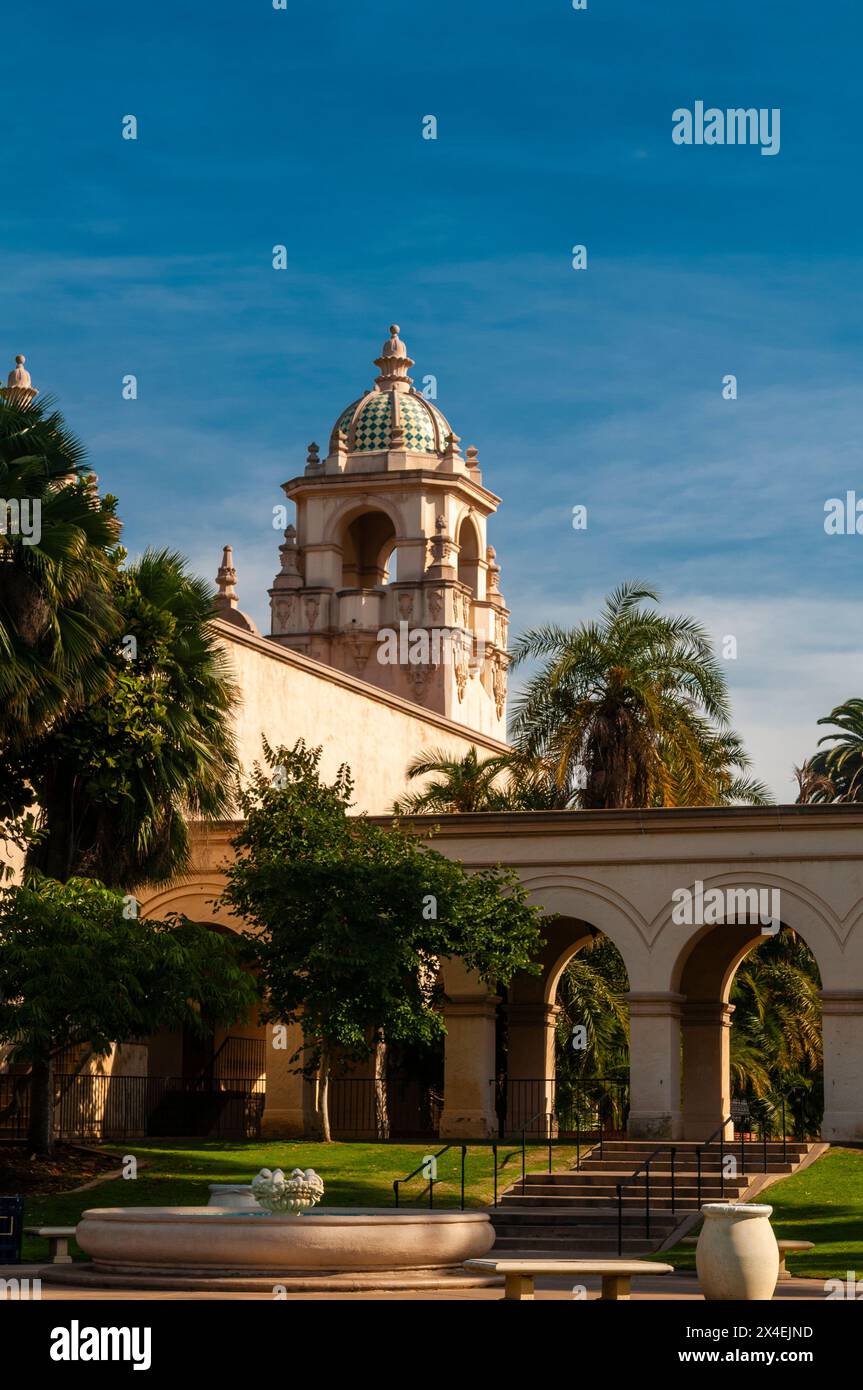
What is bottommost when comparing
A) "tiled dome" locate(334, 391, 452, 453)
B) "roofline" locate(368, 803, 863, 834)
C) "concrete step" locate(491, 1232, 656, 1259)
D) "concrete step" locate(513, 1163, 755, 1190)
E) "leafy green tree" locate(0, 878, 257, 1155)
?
"concrete step" locate(491, 1232, 656, 1259)

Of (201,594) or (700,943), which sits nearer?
(201,594)

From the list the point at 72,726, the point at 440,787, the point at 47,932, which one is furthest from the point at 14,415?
the point at 440,787

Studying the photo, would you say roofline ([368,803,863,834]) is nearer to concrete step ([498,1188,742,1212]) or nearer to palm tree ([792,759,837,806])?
concrete step ([498,1188,742,1212])

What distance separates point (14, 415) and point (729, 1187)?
47.7 ft

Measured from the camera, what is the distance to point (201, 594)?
33.9 metres

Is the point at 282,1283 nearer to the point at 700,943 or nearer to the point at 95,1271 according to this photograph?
the point at 95,1271

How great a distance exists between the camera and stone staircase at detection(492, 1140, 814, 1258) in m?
26.5

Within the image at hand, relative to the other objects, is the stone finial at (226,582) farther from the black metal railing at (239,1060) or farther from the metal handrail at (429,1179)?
the metal handrail at (429,1179)

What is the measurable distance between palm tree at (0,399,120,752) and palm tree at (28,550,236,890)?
724 millimetres

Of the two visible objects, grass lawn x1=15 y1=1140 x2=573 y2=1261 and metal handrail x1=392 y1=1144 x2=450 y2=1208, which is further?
grass lawn x1=15 y1=1140 x2=573 y2=1261

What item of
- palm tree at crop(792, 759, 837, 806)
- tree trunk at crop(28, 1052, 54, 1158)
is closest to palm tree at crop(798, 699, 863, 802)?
palm tree at crop(792, 759, 837, 806)

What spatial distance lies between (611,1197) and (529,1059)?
9.39 meters

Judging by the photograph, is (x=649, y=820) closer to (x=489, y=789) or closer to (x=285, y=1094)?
(x=285, y=1094)

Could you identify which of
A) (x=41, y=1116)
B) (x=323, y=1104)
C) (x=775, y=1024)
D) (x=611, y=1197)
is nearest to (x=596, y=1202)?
(x=611, y=1197)
